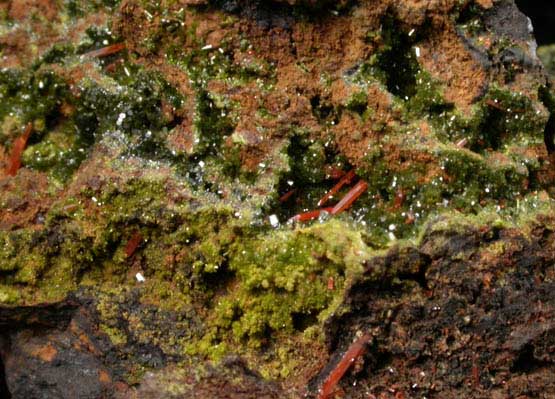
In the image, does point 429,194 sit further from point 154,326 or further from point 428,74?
point 154,326

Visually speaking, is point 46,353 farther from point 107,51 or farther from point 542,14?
point 542,14

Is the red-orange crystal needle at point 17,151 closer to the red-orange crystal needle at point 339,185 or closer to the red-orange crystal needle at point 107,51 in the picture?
the red-orange crystal needle at point 107,51

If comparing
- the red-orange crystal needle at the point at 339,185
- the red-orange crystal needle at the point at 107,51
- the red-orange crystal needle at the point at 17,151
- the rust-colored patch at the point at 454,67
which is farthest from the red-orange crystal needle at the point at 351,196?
the red-orange crystal needle at the point at 17,151

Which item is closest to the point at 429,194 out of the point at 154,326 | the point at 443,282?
the point at 443,282

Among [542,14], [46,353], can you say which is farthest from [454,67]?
[542,14]

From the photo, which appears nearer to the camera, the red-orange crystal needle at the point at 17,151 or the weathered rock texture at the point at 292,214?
the weathered rock texture at the point at 292,214

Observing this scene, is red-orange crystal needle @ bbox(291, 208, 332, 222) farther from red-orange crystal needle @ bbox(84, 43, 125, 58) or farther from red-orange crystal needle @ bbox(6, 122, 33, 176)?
red-orange crystal needle @ bbox(6, 122, 33, 176)
